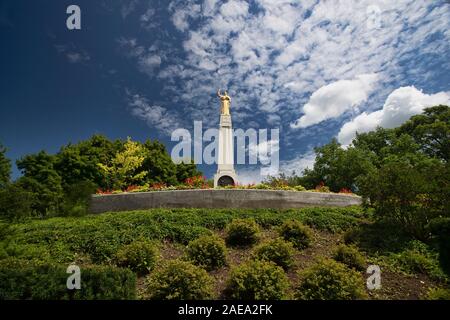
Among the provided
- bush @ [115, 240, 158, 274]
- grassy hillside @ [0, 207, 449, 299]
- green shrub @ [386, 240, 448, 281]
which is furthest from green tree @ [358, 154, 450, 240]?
bush @ [115, 240, 158, 274]

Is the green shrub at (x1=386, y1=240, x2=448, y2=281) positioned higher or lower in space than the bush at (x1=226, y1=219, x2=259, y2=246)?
lower

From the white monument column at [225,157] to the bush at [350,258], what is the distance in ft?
43.3

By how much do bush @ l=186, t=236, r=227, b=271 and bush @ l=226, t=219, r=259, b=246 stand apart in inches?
59.2

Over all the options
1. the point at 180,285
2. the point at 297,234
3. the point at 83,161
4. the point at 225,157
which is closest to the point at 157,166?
the point at 83,161

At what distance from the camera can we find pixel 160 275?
7539 mm

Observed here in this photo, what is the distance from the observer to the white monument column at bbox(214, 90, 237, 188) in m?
22.7

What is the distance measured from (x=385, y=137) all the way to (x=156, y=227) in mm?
28852

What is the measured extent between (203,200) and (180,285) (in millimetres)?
8111

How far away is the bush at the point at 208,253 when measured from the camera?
9.23 metres

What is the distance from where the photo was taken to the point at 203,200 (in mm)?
15312

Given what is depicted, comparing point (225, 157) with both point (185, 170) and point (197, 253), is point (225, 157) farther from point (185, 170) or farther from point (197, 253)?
point (197, 253)

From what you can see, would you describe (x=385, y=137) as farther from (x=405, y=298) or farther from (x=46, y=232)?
(x=46, y=232)

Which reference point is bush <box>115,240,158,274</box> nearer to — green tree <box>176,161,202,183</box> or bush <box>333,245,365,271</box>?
bush <box>333,245,365,271</box>
